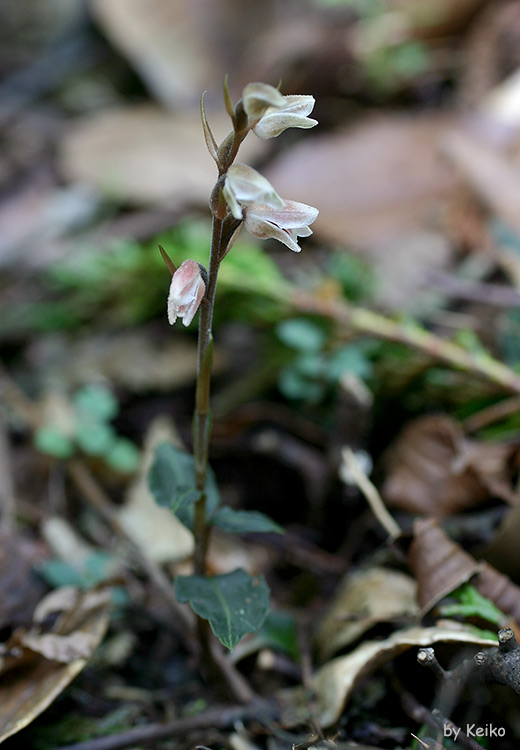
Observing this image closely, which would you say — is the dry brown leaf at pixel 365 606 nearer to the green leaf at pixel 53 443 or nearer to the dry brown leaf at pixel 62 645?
the dry brown leaf at pixel 62 645

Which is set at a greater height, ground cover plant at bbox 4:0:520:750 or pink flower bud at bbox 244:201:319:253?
pink flower bud at bbox 244:201:319:253

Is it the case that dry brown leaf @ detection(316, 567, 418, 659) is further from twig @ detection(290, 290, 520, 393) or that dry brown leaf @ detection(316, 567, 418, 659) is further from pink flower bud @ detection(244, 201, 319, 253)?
pink flower bud @ detection(244, 201, 319, 253)

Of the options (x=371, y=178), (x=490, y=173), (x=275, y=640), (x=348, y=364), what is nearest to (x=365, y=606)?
(x=275, y=640)

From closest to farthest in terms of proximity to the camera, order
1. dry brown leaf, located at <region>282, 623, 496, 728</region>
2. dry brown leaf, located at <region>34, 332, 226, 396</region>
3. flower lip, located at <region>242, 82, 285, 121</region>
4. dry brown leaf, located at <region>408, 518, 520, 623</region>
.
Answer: flower lip, located at <region>242, 82, 285, 121</region> < dry brown leaf, located at <region>282, 623, 496, 728</region> < dry brown leaf, located at <region>408, 518, 520, 623</region> < dry brown leaf, located at <region>34, 332, 226, 396</region>

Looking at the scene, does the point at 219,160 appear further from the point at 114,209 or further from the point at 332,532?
the point at 114,209

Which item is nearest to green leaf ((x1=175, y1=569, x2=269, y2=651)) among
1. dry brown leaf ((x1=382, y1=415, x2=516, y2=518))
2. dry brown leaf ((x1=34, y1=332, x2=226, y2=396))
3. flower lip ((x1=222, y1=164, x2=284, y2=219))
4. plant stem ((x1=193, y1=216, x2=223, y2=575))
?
plant stem ((x1=193, y1=216, x2=223, y2=575))

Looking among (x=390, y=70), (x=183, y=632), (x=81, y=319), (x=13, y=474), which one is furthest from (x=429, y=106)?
(x=183, y=632)

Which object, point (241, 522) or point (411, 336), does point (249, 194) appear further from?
point (411, 336)
